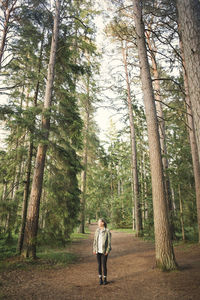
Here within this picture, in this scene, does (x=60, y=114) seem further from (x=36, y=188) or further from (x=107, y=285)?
(x=107, y=285)

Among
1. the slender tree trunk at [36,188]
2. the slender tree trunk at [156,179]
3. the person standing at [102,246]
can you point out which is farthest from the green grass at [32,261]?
the slender tree trunk at [156,179]

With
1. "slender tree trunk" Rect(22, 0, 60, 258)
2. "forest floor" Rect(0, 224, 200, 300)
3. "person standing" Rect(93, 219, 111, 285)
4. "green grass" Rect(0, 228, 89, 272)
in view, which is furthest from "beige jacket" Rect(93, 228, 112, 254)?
"slender tree trunk" Rect(22, 0, 60, 258)

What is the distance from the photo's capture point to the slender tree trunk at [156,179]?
537 cm

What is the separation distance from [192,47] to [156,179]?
12.4 ft

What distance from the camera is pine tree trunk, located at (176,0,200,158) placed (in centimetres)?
348

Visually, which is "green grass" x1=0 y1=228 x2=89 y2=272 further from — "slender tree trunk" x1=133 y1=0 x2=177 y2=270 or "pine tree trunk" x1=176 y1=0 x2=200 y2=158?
"pine tree trunk" x1=176 y1=0 x2=200 y2=158

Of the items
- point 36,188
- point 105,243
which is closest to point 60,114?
point 36,188

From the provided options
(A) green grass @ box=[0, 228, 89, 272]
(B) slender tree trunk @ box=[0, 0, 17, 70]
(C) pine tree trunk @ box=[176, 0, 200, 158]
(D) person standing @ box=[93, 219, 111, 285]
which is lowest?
(A) green grass @ box=[0, 228, 89, 272]

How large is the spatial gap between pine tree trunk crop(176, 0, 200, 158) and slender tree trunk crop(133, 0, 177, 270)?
259cm

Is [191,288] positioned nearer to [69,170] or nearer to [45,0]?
[69,170]

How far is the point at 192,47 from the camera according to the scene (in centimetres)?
371

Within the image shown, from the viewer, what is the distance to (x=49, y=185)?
8.23 m

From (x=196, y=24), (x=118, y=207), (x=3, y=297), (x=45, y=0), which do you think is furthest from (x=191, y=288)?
(x=118, y=207)

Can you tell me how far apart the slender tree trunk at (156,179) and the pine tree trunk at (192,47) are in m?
2.59
